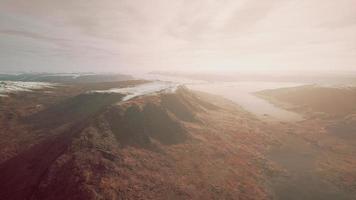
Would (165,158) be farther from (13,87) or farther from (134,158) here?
(13,87)

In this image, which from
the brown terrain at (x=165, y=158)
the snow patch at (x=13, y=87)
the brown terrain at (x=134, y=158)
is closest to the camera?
the brown terrain at (x=134, y=158)

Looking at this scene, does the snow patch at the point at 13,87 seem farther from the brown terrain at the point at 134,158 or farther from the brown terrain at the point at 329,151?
the brown terrain at the point at 329,151

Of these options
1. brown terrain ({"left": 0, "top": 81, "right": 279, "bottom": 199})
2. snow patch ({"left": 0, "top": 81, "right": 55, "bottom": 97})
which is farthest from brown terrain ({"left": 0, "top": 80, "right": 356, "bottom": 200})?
snow patch ({"left": 0, "top": 81, "right": 55, "bottom": 97})

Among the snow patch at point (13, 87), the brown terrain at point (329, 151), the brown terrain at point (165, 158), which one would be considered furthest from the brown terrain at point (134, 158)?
the snow patch at point (13, 87)

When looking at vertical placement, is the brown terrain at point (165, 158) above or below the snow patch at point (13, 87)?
below

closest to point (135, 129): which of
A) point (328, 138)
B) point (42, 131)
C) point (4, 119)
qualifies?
point (42, 131)

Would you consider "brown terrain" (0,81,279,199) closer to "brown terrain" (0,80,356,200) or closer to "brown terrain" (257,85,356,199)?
"brown terrain" (0,80,356,200)

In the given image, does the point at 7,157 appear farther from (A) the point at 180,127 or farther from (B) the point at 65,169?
(A) the point at 180,127

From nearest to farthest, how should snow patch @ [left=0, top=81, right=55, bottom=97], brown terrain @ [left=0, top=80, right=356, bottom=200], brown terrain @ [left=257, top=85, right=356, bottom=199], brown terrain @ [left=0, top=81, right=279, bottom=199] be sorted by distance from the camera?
brown terrain @ [left=0, top=81, right=279, bottom=199] < brown terrain @ [left=0, top=80, right=356, bottom=200] < brown terrain @ [left=257, top=85, right=356, bottom=199] < snow patch @ [left=0, top=81, right=55, bottom=97]
